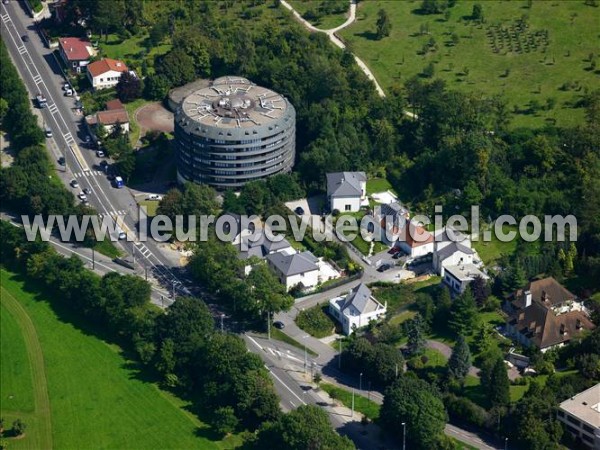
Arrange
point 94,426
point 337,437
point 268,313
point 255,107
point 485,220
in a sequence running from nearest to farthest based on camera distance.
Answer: point 337,437, point 94,426, point 268,313, point 485,220, point 255,107

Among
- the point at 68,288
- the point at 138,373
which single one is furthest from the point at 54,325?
the point at 138,373

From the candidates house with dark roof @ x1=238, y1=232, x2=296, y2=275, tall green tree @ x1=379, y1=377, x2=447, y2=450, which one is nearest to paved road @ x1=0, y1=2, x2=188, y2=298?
house with dark roof @ x1=238, y1=232, x2=296, y2=275

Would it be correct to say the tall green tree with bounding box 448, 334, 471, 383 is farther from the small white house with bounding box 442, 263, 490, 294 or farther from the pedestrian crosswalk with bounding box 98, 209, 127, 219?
the pedestrian crosswalk with bounding box 98, 209, 127, 219

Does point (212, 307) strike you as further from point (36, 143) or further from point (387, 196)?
point (36, 143)

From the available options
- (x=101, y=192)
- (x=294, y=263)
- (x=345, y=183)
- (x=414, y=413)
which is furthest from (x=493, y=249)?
(x=101, y=192)

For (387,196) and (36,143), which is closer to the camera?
(387,196)

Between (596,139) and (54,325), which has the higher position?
(596,139)

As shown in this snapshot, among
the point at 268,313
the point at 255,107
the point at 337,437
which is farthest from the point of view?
the point at 255,107
